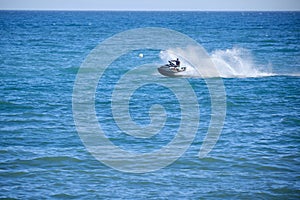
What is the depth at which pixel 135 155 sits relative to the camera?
21.5m

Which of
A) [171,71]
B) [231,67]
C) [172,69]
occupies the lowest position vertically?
[171,71]

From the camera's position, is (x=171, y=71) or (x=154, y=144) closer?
(x=154, y=144)

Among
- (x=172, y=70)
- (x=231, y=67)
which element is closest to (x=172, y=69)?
(x=172, y=70)

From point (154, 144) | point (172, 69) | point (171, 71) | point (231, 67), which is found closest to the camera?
point (154, 144)

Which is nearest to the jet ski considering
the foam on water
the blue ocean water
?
the foam on water

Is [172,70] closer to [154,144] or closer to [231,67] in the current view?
[231,67]

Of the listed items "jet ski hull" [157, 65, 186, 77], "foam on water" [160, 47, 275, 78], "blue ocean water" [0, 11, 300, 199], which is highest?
"foam on water" [160, 47, 275, 78]

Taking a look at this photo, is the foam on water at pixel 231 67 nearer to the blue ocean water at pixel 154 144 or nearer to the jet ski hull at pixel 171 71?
the blue ocean water at pixel 154 144

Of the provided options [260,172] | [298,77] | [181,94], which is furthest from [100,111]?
[298,77]

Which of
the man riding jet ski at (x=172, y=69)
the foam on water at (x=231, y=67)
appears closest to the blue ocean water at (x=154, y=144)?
the foam on water at (x=231, y=67)

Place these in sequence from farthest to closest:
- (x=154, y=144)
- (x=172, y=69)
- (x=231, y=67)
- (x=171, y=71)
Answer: (x=231, y=67) < (x=171, y=71) < (x=172, y=69) < (x=154, y=144)

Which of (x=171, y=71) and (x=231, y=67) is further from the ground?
(x=231, y=67)

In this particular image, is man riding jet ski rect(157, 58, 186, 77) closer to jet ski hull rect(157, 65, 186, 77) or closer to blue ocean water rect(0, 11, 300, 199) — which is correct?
jet ski hull rect(157, 65, 186, 77)

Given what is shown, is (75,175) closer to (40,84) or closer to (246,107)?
(246,107)
